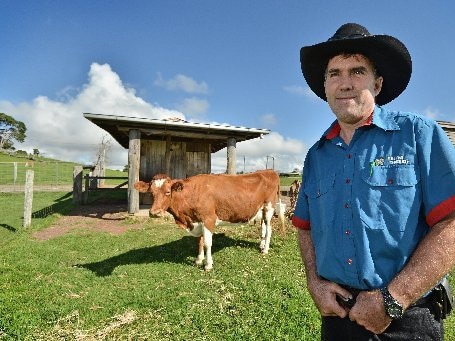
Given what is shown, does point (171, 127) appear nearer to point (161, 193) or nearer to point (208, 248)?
point (161, 193)

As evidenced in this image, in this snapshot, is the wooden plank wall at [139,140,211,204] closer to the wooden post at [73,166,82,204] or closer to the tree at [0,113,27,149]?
the wooden post at [73,166,82,204]

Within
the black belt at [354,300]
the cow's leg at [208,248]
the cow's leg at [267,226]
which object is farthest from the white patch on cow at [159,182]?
the black belt at [354,300]

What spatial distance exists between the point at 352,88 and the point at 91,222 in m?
11.7

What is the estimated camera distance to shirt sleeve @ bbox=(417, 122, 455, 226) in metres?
1.43

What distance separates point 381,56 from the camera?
1.81m

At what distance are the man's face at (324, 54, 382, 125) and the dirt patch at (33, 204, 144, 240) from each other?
Answer: 9.63m

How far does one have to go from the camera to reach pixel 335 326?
5.91ft

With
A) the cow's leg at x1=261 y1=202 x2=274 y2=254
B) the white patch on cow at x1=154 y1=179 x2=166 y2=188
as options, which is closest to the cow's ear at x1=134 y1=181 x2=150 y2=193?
the white patch on cow at x1=154 y1=179 x2=166 y2=188

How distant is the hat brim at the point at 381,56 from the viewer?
1.76 metres

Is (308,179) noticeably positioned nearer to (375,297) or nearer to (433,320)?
(375,297)

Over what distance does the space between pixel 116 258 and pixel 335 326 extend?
6.76 meters

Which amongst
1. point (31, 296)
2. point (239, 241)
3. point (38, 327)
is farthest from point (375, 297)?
point (239, 241)

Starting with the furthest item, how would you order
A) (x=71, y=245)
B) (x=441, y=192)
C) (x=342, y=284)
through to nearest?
1. (x=71, y=245)
2. (x=342, y=284)
3. (x=441, y=192)

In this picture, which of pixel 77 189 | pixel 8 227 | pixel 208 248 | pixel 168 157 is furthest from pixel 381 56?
pixel 77 189
